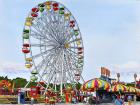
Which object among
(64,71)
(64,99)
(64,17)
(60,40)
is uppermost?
(64,17)

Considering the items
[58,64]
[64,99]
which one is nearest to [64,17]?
[58,64]

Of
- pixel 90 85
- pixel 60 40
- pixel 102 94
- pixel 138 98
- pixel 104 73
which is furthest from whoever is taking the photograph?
pixel 138 98

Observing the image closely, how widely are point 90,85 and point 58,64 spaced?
10.6 metres

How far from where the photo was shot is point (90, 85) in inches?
1981

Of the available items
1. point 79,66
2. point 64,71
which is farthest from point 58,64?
point 79,66

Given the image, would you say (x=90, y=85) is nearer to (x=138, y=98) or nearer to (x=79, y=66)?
(x=79, y=66)

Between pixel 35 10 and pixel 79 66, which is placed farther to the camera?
pixel 79 66

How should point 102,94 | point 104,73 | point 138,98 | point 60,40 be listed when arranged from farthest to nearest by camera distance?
point 138,98 → point 104,73 → point 102,94 → point 60,40

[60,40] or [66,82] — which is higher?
[60,40]

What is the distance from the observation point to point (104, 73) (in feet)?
254

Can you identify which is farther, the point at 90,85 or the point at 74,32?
the point at 74,32

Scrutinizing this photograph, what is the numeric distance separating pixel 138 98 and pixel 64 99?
3734cm

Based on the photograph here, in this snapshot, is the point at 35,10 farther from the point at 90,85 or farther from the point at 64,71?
the point at 90,85

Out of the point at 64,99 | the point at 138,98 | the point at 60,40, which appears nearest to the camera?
the point at 64,99
